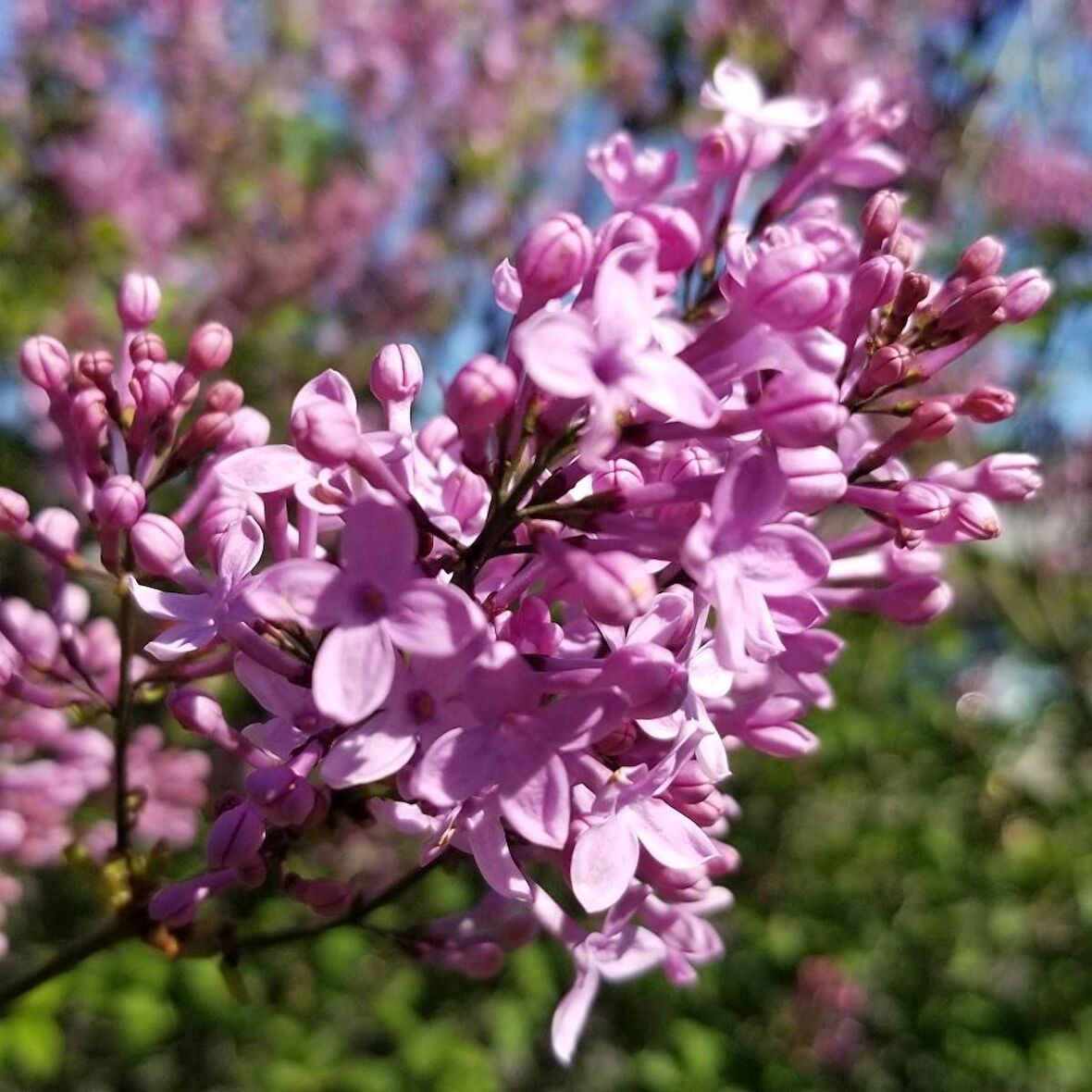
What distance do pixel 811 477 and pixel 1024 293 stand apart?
16.7 inches

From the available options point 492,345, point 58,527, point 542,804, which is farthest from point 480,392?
point 492,345

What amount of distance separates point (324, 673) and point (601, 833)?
0.34 m

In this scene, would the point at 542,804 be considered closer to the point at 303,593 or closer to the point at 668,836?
the point at 668,836

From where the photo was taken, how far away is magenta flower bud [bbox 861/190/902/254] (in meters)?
1.26

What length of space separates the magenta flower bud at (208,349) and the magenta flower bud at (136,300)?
0.31ft

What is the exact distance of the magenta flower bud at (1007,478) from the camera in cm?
137

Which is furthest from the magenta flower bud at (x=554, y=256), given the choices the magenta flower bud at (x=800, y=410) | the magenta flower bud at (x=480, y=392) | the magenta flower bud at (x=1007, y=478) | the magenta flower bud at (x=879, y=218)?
the magenta flower bud at (x=1007, y=478)

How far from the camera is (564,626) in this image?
4.18 ft

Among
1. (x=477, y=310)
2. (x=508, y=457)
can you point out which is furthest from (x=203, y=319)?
(x=508, y=457)

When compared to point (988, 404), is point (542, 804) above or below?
below

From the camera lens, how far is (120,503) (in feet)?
4.26

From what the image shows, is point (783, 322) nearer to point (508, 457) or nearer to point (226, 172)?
point (508, 457)

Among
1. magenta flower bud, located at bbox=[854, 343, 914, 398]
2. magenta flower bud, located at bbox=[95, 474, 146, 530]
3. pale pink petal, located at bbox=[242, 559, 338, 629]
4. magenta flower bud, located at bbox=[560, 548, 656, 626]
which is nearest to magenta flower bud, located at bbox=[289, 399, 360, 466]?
pale pink petal, located at bbox=[242, 559, 338, 629]

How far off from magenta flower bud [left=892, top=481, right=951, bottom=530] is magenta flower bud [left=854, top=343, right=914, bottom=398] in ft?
0.37
